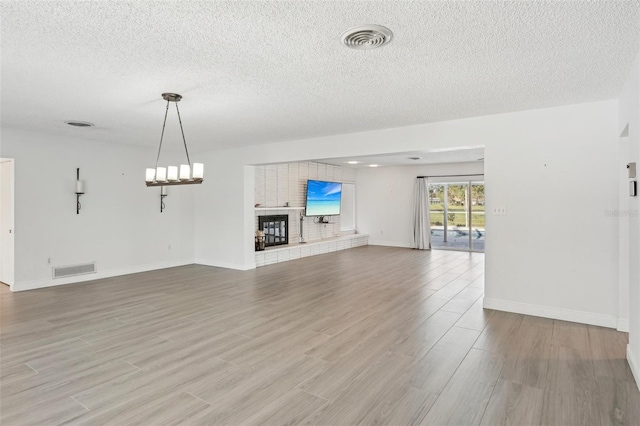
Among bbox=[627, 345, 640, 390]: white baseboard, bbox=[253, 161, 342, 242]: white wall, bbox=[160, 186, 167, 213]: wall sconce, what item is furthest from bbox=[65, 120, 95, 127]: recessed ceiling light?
bbox=[627, 345, 640, 390]: white baseboard

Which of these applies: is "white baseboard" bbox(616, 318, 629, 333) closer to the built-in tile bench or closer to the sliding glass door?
the built-in tile bench

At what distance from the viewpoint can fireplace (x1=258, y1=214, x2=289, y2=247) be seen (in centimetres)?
829

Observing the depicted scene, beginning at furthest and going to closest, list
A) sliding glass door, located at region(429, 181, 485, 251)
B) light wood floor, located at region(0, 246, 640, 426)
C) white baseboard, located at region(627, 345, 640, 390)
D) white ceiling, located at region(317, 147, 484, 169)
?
sliding glass door, located at region(429, 181, 485, 251), white ceiling, located at region(317, 147, 484, 169), white baseboard, located at region(627, 345, 640, 390), light wood floor, located at region(0, 246, 640, 426)

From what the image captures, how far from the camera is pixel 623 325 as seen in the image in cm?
372

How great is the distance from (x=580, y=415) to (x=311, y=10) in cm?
295

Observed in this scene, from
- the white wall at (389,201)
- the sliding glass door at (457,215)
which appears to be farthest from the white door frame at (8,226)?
the sliding glass door at (457,215)

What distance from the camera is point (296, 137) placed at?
6023 millimetres

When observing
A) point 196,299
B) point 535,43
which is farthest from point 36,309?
point 535,43

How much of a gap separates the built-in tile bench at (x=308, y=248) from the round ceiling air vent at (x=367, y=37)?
5666 millimetres

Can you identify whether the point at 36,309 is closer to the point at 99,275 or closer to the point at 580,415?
the point at 99,275

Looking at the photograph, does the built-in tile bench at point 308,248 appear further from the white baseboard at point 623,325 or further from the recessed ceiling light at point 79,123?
the white baseboard at point 623,325

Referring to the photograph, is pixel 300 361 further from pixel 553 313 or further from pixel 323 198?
pixel 323 198

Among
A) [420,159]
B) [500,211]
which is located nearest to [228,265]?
[500,211]

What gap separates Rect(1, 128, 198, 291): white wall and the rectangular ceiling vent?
73 millimetres
